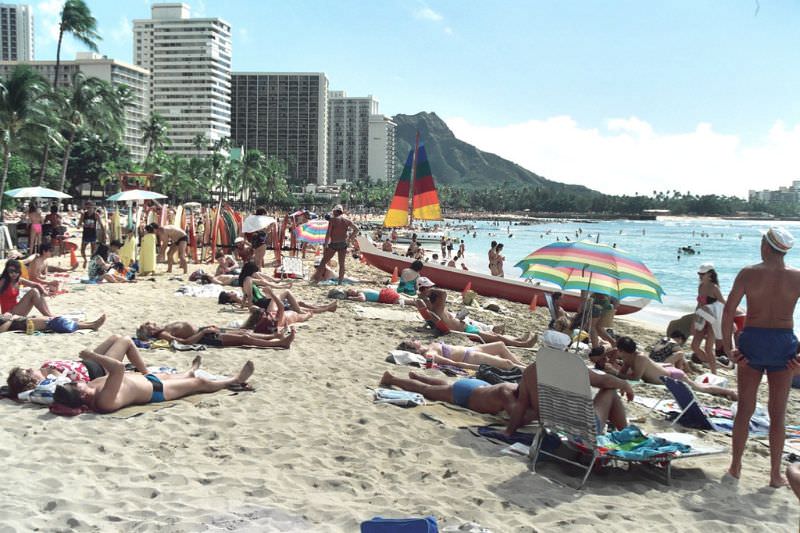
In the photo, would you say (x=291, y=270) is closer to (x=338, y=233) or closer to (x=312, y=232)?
(x=338, y=233)

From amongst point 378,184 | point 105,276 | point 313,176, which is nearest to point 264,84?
point 313,176

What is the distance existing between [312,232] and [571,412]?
12.2 m

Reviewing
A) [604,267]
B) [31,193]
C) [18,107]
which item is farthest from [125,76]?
[604,267]

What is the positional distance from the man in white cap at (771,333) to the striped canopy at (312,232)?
39.9ft

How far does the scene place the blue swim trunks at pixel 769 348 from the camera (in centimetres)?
389

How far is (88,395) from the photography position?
4637 mm

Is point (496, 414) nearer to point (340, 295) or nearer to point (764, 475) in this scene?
point (764, 475)

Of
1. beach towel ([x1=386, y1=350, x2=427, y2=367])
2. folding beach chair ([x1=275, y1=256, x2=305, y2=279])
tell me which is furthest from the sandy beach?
folding beach chair ([x1=275, y1=256, x2=305, y2=279])

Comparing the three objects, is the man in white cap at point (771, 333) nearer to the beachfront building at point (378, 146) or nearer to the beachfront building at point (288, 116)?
the beachfront building at point (288, 116)

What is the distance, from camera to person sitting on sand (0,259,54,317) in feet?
23.8

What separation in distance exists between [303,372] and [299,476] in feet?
8.00

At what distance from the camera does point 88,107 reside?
33.6m

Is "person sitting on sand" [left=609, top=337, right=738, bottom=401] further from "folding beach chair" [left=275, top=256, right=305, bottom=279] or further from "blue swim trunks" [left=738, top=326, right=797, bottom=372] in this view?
"folding beach chair" [left=275, top=256, right=305, bottom=279]

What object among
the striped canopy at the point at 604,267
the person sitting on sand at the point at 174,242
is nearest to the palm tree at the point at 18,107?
the person sitting on sand at the point at 174,242
